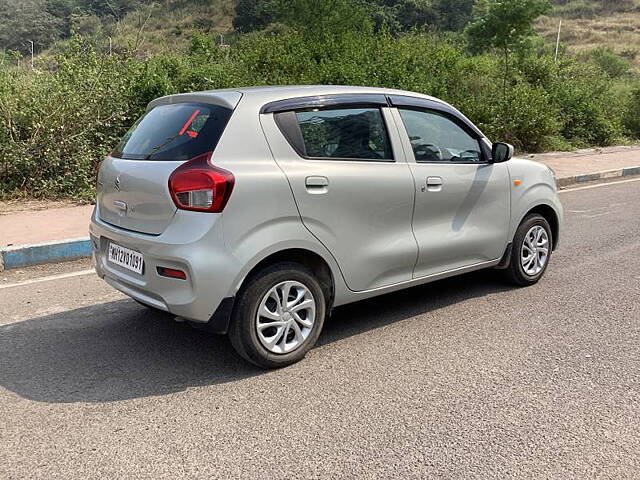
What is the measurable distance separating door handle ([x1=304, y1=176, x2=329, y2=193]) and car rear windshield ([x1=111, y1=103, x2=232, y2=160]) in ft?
1.99

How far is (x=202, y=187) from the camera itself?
136 inches

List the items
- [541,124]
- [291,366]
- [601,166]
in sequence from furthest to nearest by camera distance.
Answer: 1. [541,124]
2. [601,166]
3. [291,366]

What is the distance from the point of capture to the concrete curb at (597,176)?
38.9ft

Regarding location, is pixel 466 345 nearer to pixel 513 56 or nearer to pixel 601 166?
pixel 601 166

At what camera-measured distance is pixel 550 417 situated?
10.5 feet

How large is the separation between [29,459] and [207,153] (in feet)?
5.94

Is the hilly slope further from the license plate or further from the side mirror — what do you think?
the license plate

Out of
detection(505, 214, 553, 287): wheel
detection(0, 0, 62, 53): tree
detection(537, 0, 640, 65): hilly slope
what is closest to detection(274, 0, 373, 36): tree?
detection(505, 214, 553, 287): wheel

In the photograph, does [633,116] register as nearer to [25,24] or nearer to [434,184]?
[434,184]

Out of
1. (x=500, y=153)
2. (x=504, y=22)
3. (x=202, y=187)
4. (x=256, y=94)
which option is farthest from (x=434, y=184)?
(x=504, y=22)

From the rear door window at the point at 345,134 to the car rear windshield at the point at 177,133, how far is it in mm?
547

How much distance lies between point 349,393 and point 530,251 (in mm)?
2640

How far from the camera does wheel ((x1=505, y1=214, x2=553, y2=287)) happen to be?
523cm

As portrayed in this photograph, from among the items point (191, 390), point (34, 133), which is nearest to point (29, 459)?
point (191, 390)
